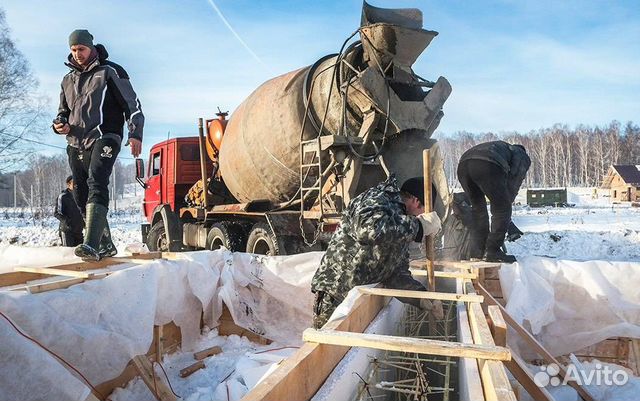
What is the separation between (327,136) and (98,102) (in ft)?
7.96

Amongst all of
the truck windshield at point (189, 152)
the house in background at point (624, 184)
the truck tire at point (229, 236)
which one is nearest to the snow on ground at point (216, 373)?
the truck tire at point (229, 236)

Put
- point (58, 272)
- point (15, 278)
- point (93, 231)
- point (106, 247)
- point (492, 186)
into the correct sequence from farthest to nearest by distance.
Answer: point (492, 186)
point (106, 247)
point (93, 231)
point (15, 278)
point (58, 272)

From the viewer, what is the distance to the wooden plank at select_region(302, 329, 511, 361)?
1.62 meters

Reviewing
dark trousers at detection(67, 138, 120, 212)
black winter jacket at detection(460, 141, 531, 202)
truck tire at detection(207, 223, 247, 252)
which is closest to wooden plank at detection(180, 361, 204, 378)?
dark trousers at detection(67, 138, 120, 212)

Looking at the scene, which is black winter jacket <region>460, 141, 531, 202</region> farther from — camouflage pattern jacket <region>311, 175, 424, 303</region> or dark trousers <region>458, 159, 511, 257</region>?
camouflage pattern jacket <region>311, 175, 424, 303</region>

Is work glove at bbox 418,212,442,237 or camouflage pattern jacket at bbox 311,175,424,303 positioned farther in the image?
work glove at bbox 418,212,442,237

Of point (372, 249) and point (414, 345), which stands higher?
point (372, 249)

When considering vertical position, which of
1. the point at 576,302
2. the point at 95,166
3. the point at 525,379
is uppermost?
the point at 95,166

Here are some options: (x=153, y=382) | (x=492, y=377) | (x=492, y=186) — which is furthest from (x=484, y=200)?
(x=492, y=377)

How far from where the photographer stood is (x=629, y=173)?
42.5m

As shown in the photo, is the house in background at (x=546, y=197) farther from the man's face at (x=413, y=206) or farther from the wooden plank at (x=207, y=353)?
the wooden plank at (x=207, y=353)

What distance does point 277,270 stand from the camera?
13.7 feet

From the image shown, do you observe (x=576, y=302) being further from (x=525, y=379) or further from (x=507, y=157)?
(x=525, y=379)

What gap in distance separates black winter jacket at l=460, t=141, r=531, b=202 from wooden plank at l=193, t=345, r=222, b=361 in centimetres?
327
